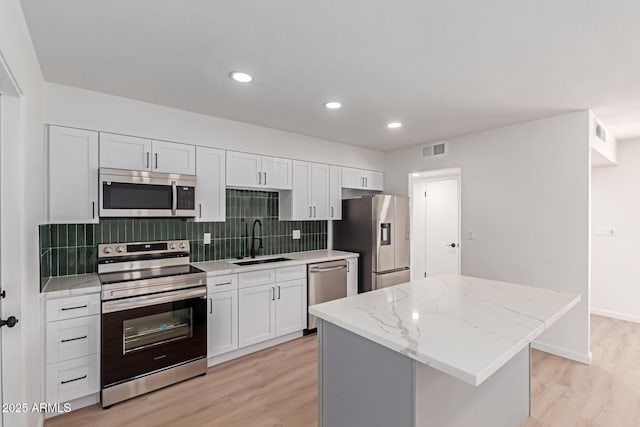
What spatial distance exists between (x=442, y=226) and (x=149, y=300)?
4.26 meters

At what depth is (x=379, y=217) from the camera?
4.19 m

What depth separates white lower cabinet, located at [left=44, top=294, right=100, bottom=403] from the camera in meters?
2.19

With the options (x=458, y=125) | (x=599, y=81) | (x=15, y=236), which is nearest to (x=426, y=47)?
(x=599, y=81)

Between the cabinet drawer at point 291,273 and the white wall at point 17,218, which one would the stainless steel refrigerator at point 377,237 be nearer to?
the cabinet drawer at point 291,273

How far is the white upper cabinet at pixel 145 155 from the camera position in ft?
8.72

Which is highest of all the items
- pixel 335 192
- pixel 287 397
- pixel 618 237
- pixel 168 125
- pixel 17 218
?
pixel 168 125

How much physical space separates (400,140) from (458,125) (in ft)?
2.81

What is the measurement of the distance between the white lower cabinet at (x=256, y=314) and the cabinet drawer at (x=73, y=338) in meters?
1.20

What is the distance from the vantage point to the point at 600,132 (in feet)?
11.4

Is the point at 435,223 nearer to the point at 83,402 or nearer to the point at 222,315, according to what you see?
the point at 222,315

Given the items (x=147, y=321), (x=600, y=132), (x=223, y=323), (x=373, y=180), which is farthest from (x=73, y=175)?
(x=600, y=132)

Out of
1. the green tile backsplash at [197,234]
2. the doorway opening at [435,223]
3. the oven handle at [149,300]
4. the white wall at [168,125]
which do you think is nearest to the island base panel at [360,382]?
the oven handle at [149,300]

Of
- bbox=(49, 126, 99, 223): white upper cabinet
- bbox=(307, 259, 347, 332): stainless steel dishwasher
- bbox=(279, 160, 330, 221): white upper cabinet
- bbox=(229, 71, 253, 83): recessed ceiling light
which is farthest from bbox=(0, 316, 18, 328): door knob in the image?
bbox=(279, 160, 330, 221): white upper cabinet

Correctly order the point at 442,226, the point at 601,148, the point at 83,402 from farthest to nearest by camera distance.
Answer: the point at 442,226 → the point at 601,148 → the point at 83,402
